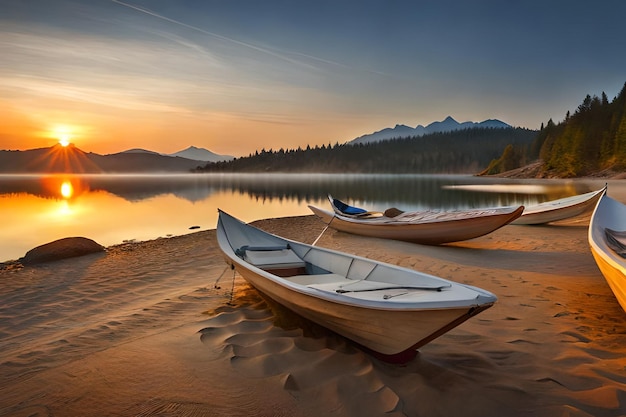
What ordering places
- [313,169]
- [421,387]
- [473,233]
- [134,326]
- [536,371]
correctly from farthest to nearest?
[313,169] → [473,233] → [134,326] → [536,371] → [421,387]

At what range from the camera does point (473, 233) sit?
10.3 m

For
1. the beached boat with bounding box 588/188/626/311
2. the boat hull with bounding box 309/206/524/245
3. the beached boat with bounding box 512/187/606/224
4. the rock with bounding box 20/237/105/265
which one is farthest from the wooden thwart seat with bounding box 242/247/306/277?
the beached boat with bounding box 512/187/606/224

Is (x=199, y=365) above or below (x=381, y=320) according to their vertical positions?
below

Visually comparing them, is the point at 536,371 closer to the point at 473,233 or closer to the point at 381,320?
the point at 381,320

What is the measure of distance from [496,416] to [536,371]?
956mm

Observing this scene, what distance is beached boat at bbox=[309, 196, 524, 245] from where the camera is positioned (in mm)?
9906

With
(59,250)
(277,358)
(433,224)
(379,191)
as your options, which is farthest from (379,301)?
(379,191)

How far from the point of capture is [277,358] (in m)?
3.98

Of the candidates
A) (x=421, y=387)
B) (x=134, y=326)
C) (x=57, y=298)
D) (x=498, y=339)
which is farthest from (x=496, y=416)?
(x=57, y=298)

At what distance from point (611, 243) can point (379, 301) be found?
4867 mm

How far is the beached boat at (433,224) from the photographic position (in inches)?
390

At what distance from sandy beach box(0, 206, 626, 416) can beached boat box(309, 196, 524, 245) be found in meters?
2.48

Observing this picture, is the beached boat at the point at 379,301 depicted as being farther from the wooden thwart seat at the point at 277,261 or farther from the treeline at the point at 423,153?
the treeline at the point at 423,153

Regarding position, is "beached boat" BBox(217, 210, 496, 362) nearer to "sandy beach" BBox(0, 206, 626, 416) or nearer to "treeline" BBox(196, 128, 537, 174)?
"sandy beach" BBox(0, 206, 626, 416)
